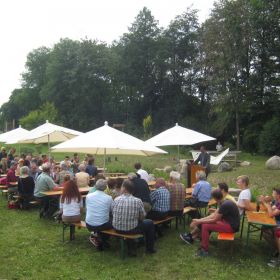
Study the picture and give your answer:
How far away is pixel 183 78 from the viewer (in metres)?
43.4

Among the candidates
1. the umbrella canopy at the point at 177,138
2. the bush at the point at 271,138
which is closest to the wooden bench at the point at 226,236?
the umbrella canopy at the point at 177,138

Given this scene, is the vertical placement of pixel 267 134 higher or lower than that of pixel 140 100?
lower

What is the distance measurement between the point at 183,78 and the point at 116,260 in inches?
1491

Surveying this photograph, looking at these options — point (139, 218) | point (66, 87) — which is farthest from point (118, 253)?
point (66, 87)

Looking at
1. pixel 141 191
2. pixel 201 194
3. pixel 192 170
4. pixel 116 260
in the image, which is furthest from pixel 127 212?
pixel 192 170

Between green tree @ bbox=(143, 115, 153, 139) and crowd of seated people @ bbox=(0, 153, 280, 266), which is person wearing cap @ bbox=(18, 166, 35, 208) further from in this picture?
green tree @ bbox=(143, 115, 153, 139)

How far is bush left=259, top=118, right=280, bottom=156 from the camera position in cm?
2647

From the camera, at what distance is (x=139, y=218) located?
7027 mm

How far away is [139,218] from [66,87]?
148 feet

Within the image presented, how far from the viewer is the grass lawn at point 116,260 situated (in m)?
6.36

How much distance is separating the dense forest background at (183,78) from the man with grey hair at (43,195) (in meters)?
18.7

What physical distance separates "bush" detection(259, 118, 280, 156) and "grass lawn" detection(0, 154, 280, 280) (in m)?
19.5

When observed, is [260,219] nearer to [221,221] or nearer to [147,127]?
[221,221]

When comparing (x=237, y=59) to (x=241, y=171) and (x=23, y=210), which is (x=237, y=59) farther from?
(x=23, y=210)
